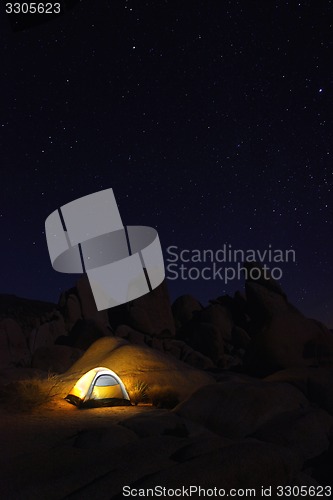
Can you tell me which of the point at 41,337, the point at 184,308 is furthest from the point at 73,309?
the point at 184,308

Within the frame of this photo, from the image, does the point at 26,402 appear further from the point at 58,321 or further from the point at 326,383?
the point at 58,321

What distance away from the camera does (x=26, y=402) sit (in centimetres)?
1182

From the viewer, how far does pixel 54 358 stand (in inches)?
910

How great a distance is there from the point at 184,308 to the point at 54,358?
1028 inches

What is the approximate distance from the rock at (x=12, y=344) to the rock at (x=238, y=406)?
25.0 meters

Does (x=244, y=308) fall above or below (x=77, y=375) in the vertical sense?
below

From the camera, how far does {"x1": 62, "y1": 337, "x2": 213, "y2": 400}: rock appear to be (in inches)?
504

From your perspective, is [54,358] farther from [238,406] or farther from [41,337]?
[41,337]

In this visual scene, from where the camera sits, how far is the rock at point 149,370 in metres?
12.8

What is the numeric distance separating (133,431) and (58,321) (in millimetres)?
34519

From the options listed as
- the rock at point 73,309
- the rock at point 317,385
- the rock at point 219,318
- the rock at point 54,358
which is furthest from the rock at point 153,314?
the rock at point 317,385

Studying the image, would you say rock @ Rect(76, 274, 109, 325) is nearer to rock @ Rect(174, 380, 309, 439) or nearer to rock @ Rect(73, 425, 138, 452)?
rock @ Rect(174, 380, 309, 439)

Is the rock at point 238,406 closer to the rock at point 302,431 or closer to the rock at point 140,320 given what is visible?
the rock at point 302,431

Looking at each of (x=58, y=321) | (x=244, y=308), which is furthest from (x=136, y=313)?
(x=244, y=308)
